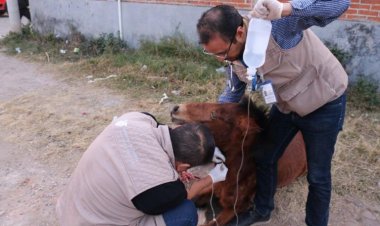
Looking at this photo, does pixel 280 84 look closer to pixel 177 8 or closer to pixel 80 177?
pixel 80 177

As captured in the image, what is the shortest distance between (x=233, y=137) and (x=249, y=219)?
69cm

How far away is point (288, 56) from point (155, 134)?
81 cm

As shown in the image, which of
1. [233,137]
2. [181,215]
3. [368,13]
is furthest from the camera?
[368,13]

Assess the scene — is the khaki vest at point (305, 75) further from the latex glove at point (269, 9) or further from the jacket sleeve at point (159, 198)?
the jacket sleeve at point (159, 198)

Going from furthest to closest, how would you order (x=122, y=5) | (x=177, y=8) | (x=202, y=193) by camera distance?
1. (x=122, y=5)
2. (x=177, y=8)
3. (x=202, y=193)

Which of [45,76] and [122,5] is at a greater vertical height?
[122,5]

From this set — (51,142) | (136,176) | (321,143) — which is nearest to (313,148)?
(321,143)

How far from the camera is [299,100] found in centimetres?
218

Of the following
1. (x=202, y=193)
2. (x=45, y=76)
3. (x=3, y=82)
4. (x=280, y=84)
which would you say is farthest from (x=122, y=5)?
(x=280, y=84)

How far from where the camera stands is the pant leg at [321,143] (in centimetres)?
224

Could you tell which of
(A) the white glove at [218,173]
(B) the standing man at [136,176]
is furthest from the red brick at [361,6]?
(B) the standing man at [136,176]

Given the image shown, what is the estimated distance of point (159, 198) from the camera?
190 cm

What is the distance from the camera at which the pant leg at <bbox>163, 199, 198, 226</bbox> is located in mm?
2041

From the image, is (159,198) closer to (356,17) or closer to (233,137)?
(233,137)
